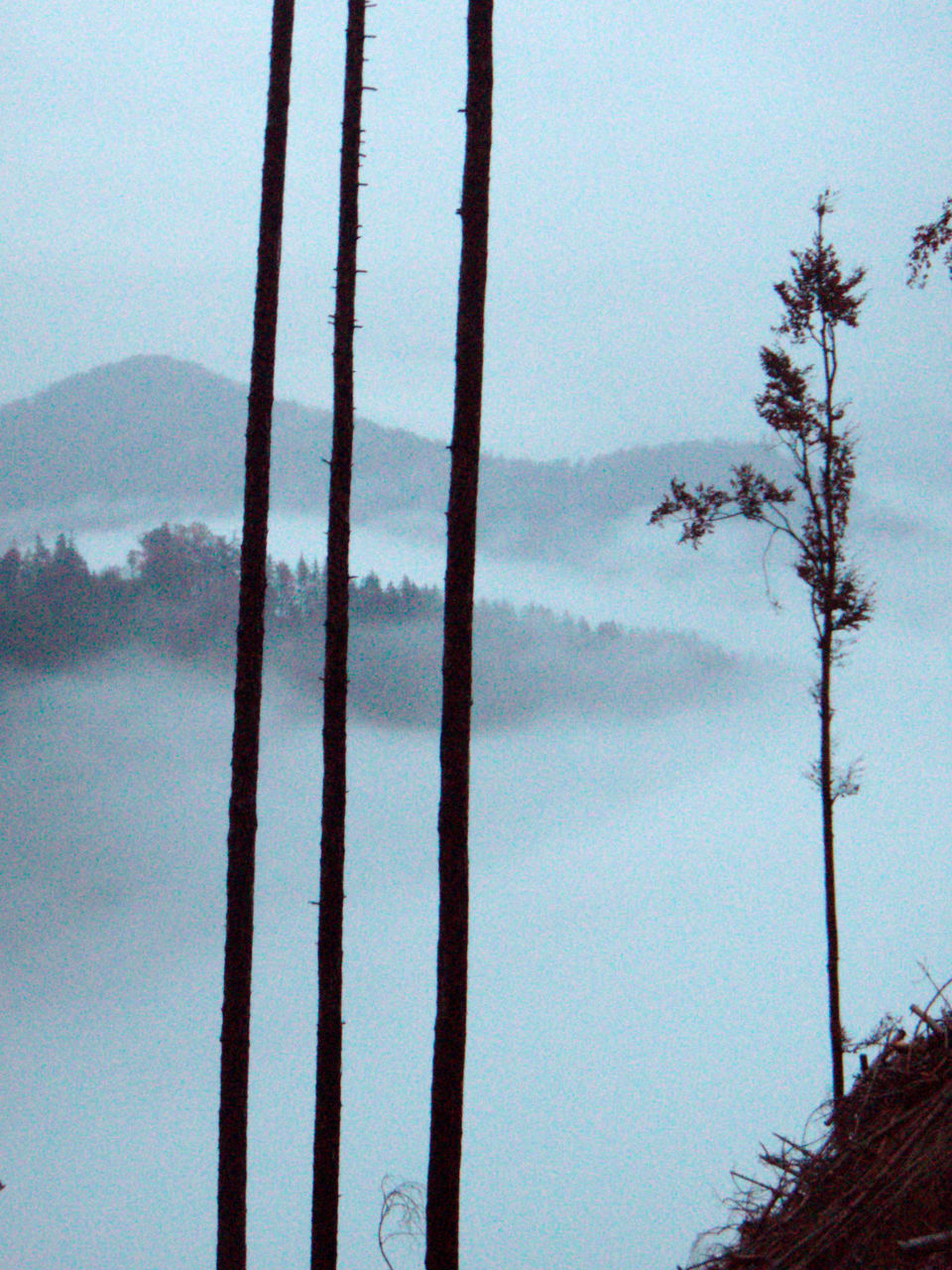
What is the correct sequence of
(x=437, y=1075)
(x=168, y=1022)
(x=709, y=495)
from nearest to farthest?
(x=437, y=1075)
(x=709, y=495)
(x=168, y=1022)

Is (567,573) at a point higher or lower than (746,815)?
higher

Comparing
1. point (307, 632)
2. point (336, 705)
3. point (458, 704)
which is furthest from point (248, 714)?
point (307, 632)

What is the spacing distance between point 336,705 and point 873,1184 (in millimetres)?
5459

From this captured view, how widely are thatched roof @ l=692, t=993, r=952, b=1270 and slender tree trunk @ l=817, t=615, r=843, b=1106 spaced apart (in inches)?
300

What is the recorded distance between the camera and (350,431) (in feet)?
29.9

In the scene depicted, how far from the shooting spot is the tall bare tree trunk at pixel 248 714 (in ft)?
27.5

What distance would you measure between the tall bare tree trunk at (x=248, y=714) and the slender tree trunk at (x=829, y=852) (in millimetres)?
7307

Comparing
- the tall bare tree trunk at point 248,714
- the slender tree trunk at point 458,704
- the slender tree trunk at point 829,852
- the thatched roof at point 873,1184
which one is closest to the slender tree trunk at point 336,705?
the tall bare tree trunk at point 248,714

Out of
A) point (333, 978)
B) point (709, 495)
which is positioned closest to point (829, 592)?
point (709, 495)

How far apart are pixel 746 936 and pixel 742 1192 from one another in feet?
583

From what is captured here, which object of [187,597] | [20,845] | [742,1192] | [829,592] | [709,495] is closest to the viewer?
[742,1192]

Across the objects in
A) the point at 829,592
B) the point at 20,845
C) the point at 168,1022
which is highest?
the point at 829,592

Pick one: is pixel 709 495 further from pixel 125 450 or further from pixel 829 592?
pixel 125 450

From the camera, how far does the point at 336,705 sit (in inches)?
349
